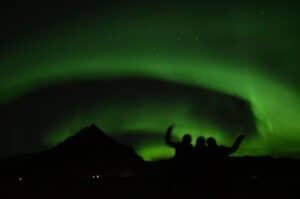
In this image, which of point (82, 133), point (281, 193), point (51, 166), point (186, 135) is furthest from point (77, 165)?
point (281, 193)

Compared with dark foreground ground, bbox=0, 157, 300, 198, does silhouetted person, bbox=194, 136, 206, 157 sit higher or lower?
higher

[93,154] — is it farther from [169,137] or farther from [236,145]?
[236,145]

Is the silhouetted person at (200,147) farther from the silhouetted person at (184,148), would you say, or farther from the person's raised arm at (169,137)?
the person's raised arm at (169,137)

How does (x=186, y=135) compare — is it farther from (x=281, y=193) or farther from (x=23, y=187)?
(x=23, y=187)

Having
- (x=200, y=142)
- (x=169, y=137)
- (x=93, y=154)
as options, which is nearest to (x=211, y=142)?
(x=200, y=142)

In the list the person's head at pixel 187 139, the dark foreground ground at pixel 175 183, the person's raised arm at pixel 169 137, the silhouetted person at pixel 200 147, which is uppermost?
the person's raised arm at pixel 169 137

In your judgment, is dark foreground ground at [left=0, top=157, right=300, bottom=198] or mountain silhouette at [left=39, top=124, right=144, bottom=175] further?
mountain silhouette at [left=39, top=124, right=144, bottom=175]

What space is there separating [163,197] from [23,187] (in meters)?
2.29

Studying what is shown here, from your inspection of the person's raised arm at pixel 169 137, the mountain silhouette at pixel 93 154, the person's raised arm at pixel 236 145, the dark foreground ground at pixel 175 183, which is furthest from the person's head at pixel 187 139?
the mountain silhouette at pixel 93 154

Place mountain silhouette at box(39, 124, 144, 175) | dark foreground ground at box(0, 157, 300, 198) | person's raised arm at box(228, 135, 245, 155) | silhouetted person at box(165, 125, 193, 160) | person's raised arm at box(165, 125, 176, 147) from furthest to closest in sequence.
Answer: mountain silhouette at box(39, 124, 144, 175) < person's raised arm at box(165, 125, 176, 147) < person's raised arm at box(228, 135, 245, 155) < silhouetted person at box(165, 125, 193, 160) < dark foreground ground at box(0, 157, 300, 198)

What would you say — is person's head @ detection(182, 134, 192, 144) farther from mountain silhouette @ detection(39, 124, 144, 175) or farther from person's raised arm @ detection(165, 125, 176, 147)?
mountain silhouette @ detection(39, 124, 144, 175)

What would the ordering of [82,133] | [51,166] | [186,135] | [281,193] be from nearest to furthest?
[281,193]
[186,135]
[51,166]
[82,133]

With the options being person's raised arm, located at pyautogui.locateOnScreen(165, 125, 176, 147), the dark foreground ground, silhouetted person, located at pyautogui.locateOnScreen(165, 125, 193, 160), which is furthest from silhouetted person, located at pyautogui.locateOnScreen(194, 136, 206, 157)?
person's raised arm, located at pyautogui.locateOnScreen(165, 125, 176, 147)

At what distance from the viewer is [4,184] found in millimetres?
7980
